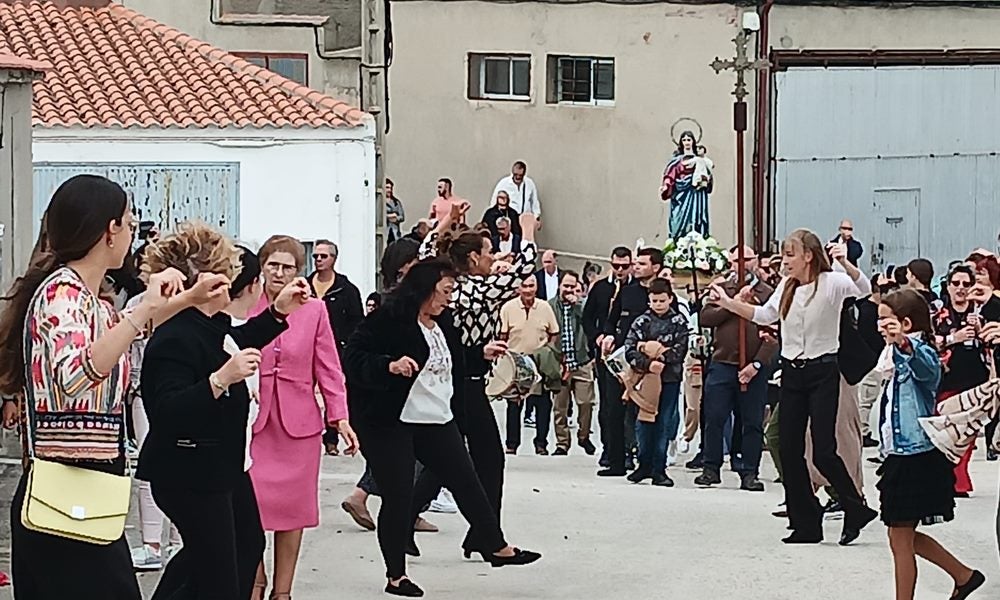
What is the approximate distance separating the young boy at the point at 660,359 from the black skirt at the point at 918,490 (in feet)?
19.0

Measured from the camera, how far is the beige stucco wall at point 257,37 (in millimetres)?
27828

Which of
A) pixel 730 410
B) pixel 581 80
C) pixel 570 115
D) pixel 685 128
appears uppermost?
pixel 581 80

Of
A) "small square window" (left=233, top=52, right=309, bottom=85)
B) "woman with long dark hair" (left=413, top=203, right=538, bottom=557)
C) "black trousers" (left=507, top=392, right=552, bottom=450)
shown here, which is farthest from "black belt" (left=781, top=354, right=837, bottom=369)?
"small square window" (left=233, top=52, right=309, bottom=85)

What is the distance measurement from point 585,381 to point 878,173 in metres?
13.5

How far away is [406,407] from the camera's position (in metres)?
9.48

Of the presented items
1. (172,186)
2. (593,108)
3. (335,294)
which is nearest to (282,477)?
(335,294)

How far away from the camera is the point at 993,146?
3009cm

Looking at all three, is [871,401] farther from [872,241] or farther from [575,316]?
[872,241]

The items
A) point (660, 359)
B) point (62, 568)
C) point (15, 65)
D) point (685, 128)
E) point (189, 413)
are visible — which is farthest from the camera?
point (685, 128)

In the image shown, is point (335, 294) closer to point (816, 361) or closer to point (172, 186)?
point (816, 361)

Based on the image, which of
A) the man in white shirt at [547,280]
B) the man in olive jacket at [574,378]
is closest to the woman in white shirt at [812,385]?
the man in olive jacket at [574,378]

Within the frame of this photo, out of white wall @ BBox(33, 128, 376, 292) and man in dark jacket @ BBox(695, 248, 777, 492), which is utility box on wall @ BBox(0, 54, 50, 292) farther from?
white wall @ BBox(33, 128, 376, 292)

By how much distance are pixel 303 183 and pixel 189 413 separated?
56.2ft

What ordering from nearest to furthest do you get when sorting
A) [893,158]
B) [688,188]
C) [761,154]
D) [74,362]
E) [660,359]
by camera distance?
[74,362]
[660,359]
[688,188]
[761,154]
[893,158]
